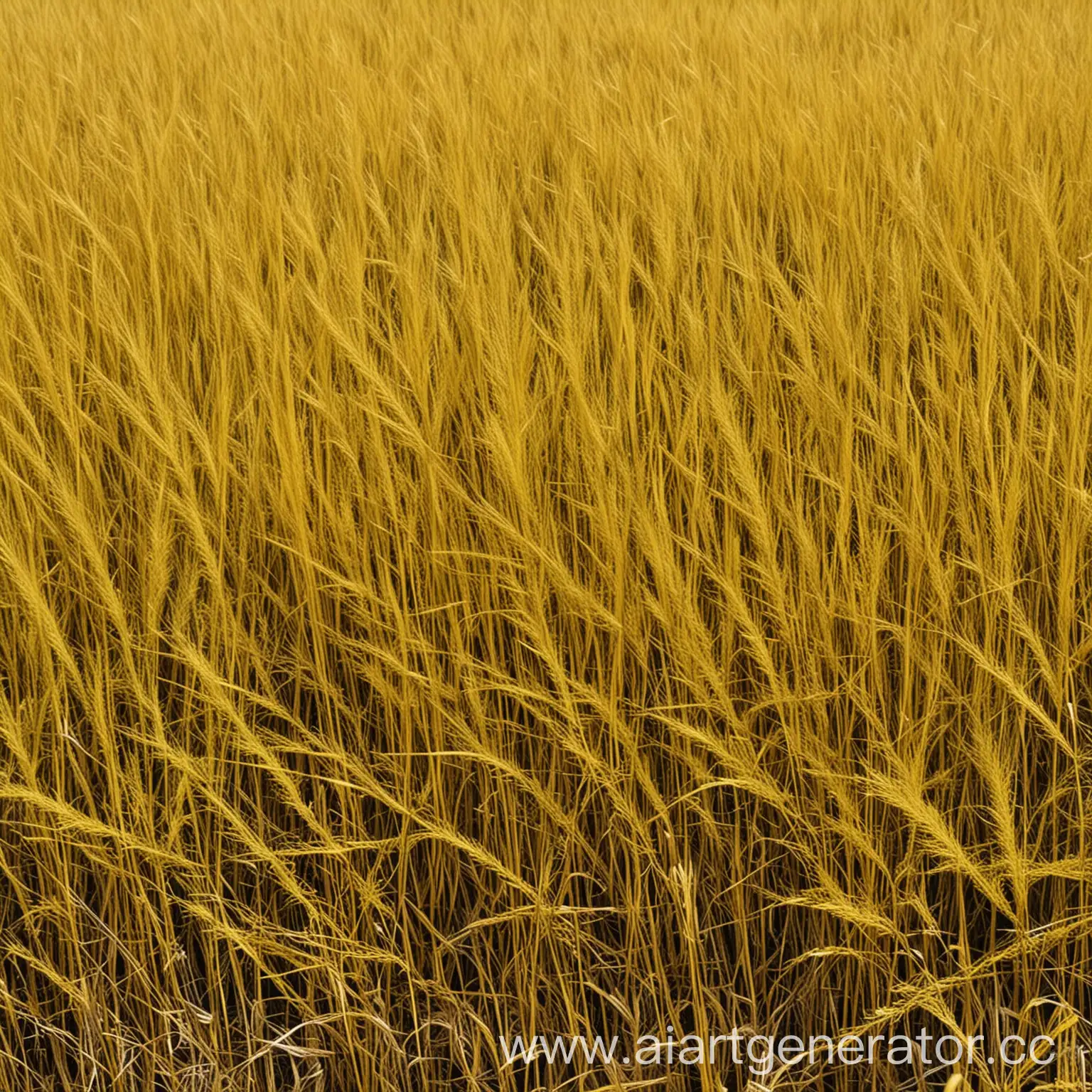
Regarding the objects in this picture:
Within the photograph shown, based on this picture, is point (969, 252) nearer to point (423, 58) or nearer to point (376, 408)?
point (376, 408)

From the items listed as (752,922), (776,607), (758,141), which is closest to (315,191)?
(758,141)

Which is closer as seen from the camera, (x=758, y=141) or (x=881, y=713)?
(x=881, y=713)

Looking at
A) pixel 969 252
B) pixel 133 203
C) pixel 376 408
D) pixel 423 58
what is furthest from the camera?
pixel 423 58

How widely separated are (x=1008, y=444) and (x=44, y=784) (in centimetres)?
77

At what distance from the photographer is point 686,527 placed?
38.0 inches

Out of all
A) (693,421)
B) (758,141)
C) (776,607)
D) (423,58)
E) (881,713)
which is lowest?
(881,713)

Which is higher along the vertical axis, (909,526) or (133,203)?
(133,203)

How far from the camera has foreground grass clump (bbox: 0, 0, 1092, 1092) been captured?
0.81 metres

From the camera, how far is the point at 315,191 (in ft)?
4.44

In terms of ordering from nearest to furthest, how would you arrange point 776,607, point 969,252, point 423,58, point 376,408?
point 776,607 → point 376,408 → point 969,252 → point 423,58

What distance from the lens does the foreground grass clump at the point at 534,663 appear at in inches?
31.8

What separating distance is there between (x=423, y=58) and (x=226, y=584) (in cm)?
137

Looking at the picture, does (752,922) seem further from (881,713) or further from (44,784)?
(44,784)

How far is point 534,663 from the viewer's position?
2.99 ft
